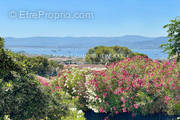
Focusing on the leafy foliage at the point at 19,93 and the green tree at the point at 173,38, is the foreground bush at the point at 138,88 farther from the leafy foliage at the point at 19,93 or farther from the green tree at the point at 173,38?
the leafy foliage at the point at 19,93

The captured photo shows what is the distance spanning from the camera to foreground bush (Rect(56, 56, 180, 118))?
554cm

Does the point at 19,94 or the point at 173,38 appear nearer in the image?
the point at 19,94

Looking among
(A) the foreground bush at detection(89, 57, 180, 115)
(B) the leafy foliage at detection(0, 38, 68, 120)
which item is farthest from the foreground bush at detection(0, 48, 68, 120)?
(A) the foreground bush at detection(89, 57, 180, 115)

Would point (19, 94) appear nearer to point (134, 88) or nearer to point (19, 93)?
point (19, 93)

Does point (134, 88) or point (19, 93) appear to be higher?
point (19, 93)

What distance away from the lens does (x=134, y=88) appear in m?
5.70

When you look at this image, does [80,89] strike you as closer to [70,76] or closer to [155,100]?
[70,76]

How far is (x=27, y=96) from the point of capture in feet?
11.2

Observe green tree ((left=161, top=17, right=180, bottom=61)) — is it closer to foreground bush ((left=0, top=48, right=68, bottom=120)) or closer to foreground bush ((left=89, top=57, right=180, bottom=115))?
foreground bush ((left=89, top=57, right=180, bottom=115))

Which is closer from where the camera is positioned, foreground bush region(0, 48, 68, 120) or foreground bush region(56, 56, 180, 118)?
foreground bush region(0, 48, 68, 120)

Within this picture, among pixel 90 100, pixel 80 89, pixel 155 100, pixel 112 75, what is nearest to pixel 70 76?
pixel 80 89

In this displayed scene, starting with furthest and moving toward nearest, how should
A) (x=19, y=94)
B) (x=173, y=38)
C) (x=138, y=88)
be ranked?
(x=173, y=38) < (x=138, y=88) < (x=19, y=94)

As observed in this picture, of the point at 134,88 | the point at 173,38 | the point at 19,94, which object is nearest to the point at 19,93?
the point at 19,94

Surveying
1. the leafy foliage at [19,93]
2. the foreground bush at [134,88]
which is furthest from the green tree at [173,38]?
the leafy foliage at [19,93]
